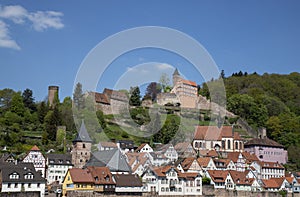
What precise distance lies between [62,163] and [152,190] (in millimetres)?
13843

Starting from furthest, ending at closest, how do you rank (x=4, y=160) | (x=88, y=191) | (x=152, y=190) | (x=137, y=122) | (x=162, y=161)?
(x=137, y=122), (x=162, y=161), (x=4, y=160), (x=152, y=190), (x=88, y=191)

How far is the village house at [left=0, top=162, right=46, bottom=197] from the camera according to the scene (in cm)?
4388

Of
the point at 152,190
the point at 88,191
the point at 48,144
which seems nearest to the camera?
the point at 88,191

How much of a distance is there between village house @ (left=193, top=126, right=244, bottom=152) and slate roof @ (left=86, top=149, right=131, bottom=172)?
2213 centimetres

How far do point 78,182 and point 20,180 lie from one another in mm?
6048

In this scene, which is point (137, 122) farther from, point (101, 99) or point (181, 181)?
point (181, 181)

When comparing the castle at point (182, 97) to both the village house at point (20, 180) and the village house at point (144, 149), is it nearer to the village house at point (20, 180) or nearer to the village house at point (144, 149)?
the village house at point (144, 149)

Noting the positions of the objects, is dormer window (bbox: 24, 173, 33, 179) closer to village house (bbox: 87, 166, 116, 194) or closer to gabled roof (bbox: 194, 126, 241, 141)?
village house (bbox: 87, 166, 116, 194)

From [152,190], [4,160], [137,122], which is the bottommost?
[152,190]

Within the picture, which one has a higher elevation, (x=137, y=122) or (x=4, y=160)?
(x=137, y=122)

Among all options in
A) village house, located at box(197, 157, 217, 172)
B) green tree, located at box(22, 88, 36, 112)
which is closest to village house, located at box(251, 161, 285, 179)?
village house, located at box(197, 157, 217, 172)

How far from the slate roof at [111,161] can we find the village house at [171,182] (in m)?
3.03

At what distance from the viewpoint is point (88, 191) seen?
152 ft

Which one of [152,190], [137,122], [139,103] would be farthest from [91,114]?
[152,190]
